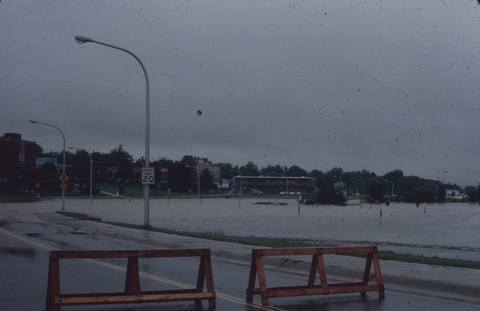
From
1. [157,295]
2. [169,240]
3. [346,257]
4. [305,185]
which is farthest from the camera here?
[305,185]

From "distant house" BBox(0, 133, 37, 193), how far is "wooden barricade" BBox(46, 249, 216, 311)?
3624 inches

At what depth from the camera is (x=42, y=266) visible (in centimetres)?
1455

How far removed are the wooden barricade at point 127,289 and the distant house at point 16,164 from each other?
9206cm

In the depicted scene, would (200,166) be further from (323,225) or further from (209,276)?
→ (209,276)

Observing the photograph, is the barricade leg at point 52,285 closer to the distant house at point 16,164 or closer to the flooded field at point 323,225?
the flooded field at point 323,225

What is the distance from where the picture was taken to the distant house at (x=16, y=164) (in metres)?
96.0

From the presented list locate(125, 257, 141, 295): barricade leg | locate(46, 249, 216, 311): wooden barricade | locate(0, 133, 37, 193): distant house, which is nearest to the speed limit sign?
locate(46, 249, 216, 311): wooden barricade

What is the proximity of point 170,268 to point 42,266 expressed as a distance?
10.2 feet

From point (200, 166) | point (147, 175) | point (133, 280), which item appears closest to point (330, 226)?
point (147, 175)

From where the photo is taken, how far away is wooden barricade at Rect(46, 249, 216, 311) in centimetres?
908

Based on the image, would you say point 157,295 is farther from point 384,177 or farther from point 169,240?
point 384,177

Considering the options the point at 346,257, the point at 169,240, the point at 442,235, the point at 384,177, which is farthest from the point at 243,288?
the point at 384,177

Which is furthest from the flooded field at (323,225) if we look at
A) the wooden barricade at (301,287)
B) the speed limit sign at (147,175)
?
the wooden barricade at (301,287)

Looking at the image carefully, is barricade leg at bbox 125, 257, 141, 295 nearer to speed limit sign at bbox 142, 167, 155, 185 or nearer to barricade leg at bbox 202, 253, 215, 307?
barricade leg at bbox 202, 253, 215, 307
